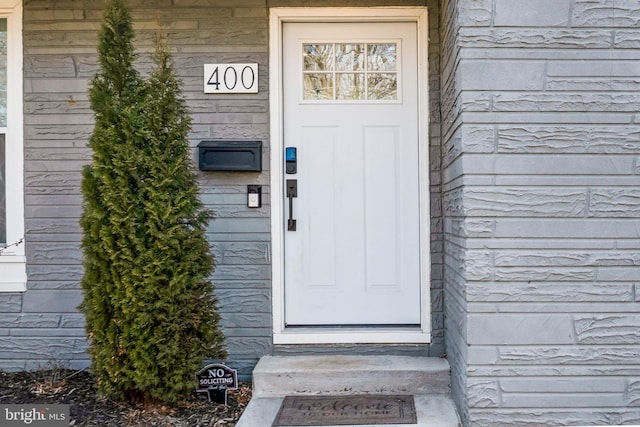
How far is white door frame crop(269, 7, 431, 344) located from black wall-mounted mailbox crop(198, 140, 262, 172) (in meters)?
0.11

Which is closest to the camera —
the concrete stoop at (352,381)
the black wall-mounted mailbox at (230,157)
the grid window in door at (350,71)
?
the concrete stoop at (352,381)

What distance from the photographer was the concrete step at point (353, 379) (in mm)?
2768

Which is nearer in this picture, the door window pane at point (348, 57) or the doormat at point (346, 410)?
the doormat at point (346, 410)

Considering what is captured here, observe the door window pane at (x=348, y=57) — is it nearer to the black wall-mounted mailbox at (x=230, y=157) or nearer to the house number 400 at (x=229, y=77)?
the house number 400 at (x=229, y=77)

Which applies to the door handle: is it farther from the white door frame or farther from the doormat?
the doormat

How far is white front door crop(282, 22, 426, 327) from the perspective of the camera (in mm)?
3133

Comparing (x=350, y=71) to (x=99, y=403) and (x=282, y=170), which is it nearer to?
(x=282, y=170)

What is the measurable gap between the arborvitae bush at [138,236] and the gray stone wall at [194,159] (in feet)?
1.60

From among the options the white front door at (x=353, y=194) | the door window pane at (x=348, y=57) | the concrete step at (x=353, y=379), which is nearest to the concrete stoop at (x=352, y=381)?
the concrete step at (x=353, y=379)

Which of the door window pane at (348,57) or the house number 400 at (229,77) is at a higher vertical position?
the door window pane at (348,57)

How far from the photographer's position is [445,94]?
114 inches

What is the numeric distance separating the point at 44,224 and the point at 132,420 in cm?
138

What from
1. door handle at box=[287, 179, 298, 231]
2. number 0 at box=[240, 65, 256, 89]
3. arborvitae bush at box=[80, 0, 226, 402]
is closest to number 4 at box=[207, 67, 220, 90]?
number 0 at box=[240, 65, 256, 89]

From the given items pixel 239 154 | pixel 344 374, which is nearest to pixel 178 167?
pixel 239 154
